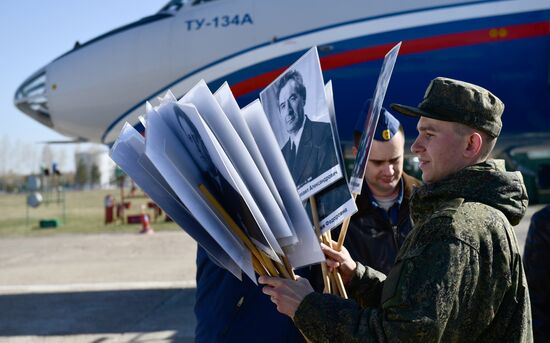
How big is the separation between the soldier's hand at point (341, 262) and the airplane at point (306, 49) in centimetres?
507

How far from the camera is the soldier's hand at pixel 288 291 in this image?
67.1 inches

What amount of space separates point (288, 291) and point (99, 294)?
6755 mm

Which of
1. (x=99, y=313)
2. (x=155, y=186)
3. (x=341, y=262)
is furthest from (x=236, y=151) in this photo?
(x=99, y=313)

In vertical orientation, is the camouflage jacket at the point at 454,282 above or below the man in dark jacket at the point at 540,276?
above

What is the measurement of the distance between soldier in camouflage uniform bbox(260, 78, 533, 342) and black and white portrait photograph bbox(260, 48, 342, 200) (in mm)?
264

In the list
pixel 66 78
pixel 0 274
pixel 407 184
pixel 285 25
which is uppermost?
pixel 285 25

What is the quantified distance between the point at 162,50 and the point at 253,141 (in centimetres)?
633

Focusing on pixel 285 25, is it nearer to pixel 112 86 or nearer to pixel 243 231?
pixel 112 86

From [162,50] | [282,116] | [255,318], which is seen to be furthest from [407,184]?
[162,50]

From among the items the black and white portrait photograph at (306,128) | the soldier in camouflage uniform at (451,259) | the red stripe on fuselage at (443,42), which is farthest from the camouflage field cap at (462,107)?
the red stripe on fuselage at (443,42)

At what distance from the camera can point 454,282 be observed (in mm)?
1543

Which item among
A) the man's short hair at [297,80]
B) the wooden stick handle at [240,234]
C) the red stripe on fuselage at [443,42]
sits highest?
the red stripe on fuselage at [443,42]

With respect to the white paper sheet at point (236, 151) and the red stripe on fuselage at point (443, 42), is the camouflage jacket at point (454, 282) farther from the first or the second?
the red stripe on fuselage at point (443, 42)

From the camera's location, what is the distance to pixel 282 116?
1.93m
